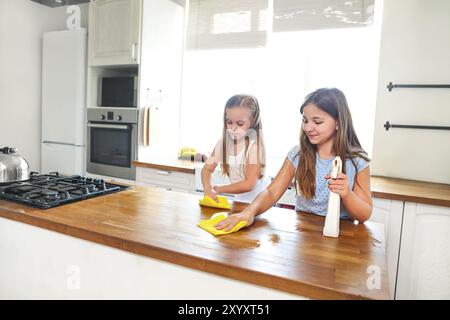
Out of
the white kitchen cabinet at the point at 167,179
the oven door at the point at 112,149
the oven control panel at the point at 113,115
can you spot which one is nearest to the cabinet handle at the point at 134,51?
the oven control panel at the point at 113,115

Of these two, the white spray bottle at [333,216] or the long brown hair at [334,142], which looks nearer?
the white spray bottle at [333,216]

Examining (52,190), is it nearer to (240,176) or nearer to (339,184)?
(240,176)

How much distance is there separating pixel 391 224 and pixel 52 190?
62.9 inches

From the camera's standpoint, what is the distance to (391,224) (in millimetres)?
1812

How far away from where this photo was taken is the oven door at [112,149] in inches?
109

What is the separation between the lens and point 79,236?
3.33 ft

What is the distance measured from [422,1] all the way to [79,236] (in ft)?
7.76

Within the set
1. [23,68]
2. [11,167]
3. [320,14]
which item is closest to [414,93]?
[320,14]

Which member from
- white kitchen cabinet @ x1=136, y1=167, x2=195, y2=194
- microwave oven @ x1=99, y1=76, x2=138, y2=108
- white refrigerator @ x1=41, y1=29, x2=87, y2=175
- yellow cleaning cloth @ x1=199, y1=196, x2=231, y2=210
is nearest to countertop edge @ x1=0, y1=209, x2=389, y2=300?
yellow cleaning cloth @ x1=199, y1=196, x2=231, y2=210

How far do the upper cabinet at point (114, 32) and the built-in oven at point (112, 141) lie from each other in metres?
0.40

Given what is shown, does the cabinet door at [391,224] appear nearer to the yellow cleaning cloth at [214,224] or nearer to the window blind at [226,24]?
the yellow cleaning cloth at [214,224]

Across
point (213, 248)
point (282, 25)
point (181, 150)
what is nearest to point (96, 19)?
point (181, 150)

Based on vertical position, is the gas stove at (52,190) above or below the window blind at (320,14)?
below

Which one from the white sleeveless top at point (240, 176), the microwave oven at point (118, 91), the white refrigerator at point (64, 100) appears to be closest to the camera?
the white sleeveless top at point (240, 176)
